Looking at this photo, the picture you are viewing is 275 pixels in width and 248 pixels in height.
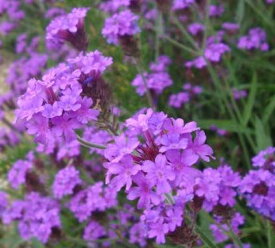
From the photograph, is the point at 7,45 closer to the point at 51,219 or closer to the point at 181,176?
the point at 51,219

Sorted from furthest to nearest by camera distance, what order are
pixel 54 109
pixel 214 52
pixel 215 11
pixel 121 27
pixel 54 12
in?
pixel 54 12 < pixel 215 11 < pixel 214 52 < pixel 121 27 < pixel 54 109

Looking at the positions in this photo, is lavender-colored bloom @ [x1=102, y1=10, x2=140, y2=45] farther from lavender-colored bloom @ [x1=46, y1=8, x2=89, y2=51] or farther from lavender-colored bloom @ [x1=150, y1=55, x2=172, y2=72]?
lavender-colored bloom @ [x1=150, y1=55, x2=172, y2=72]

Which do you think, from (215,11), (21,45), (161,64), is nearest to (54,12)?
(21,45)

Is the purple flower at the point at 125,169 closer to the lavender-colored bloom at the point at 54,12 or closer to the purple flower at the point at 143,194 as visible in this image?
the purple flower at the point at 143,194

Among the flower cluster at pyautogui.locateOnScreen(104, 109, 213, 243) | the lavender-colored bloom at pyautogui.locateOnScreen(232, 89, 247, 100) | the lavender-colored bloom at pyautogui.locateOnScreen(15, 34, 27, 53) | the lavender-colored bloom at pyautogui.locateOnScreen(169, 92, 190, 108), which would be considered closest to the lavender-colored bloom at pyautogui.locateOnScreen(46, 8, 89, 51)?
the flower cluster at pyautogui.locateOnScreen(104, 109, 213, 243)

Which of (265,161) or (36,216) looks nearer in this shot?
(265,161)

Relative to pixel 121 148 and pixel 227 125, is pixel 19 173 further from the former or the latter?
pixel 121 148
